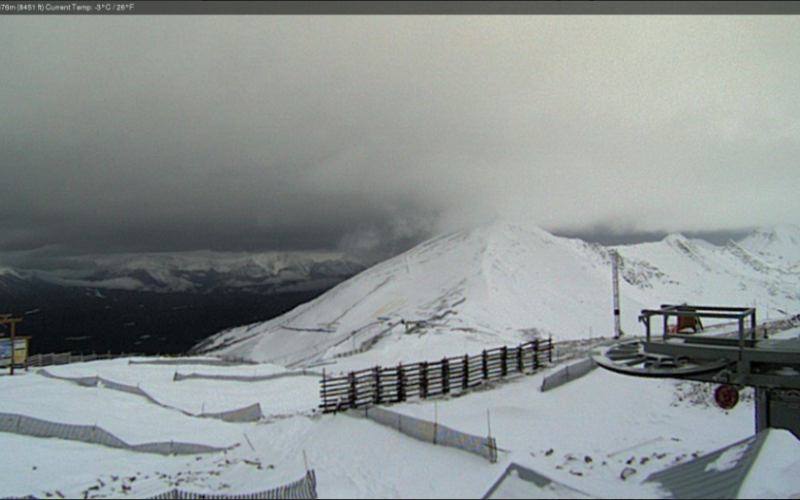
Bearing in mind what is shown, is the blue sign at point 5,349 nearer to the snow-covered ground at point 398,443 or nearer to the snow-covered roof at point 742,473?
the snow-covered ground at point 398,443

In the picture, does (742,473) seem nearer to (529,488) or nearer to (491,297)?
(529,488)

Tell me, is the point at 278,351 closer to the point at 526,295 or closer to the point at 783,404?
the point at 526,295

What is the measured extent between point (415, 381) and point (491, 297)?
152ft

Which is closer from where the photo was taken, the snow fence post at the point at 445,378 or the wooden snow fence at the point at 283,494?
the wooden snow fence at the point at 283,494

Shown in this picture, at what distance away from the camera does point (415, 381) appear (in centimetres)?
2161

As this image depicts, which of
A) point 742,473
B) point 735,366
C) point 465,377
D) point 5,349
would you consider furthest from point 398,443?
point 5,349

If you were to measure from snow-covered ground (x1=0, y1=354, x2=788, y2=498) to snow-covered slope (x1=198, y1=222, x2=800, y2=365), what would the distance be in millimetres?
20024

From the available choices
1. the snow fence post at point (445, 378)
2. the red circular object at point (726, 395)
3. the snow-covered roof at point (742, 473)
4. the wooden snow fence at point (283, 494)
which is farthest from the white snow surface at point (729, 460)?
the snow fence post at point (445, 378)

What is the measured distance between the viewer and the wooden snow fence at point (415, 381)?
805 inches

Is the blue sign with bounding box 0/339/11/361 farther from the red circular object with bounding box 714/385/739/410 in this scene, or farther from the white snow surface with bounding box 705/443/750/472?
the red circular object with bounding box 714/385/739/410

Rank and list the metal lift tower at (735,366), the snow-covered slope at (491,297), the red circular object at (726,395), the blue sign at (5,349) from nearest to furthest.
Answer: the metal lift tower at (735,366), the red circular object at (726,395), the blue sign at (5,349), the snow-covered slope at (491,297)

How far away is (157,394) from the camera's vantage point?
27406 millimetres

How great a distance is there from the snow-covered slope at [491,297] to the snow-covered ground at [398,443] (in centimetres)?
2002

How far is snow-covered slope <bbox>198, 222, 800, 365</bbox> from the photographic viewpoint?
53.8 metres
